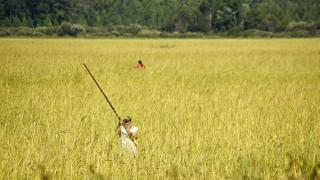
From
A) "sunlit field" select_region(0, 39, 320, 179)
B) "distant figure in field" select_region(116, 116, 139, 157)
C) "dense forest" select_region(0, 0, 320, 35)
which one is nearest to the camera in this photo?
"sunlit field" select_region(0, 39, 320, 179)

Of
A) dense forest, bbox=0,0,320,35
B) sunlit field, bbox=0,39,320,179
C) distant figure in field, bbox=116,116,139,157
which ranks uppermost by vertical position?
distant figure in field, bbox=116,116,139,157

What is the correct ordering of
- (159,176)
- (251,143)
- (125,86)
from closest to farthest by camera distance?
(159,176) → (251,143) → (125,86)

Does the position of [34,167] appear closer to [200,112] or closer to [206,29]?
[200,112]

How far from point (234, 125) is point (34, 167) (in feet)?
11.0

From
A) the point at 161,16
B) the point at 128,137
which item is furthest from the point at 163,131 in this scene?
the point at 161,16

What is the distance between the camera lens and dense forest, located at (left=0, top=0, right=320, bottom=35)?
95875 mm

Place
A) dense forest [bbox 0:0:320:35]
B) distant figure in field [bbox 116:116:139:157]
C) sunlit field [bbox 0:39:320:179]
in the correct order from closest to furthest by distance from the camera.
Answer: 1. sunlit field [bbox 0:39:320:179]
2. distant figure in field [bbox 116:116:139:157]
3. dense forest [bbox 0:0:320:35]

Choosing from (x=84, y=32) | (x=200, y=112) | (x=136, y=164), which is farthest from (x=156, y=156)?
(x=84, y=32)

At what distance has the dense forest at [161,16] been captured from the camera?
315 feet

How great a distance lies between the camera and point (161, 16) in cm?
11588

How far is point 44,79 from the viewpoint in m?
13.7

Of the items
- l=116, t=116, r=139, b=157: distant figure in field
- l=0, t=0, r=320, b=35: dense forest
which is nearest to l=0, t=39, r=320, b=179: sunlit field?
l=116, t=116, r=139, b=157: distant figure in field

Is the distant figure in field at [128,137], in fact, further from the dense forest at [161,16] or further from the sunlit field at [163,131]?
the dense forest at [161,16]

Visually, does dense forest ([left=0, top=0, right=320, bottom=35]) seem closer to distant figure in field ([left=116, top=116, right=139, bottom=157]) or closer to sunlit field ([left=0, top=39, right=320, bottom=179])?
sunlit field ([left=0, top=39, right=320, bottom=179])
